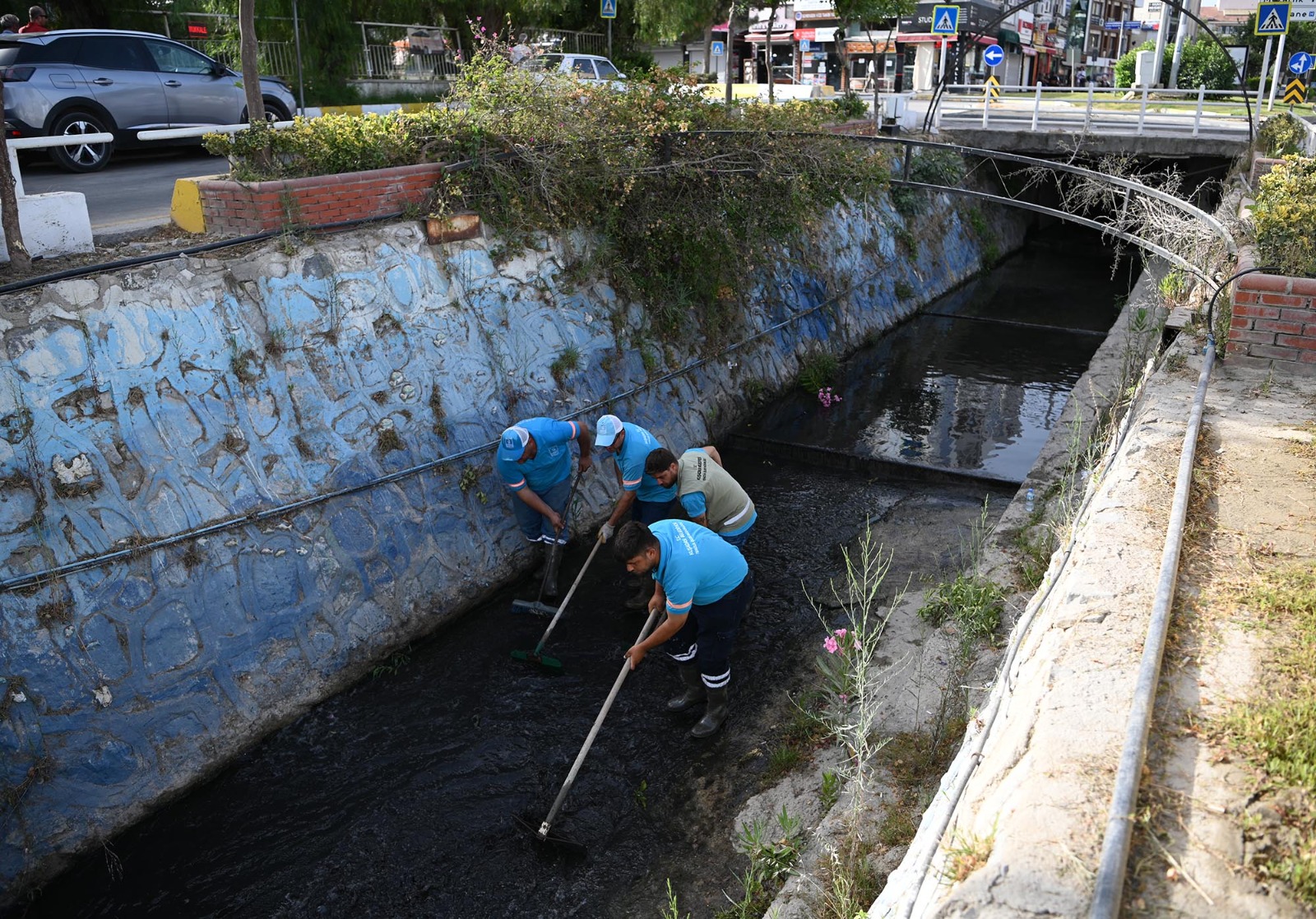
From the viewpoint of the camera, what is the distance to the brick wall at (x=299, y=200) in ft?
23.5

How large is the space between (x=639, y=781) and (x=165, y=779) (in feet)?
9.14

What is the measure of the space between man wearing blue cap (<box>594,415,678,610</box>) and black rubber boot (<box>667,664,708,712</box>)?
46.5 inches

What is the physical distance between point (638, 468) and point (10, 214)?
454cm

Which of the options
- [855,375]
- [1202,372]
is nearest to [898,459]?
[855,375]

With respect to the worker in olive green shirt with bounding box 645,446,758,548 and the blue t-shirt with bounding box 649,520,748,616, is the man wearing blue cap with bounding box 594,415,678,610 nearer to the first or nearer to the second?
the worker in olive green shirt with bounding box 645,446,758,548

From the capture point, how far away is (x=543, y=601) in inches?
297

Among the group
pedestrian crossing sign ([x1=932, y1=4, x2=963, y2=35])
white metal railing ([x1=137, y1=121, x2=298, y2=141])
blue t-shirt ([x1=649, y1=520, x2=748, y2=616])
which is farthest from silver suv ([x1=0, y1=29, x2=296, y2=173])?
pedestrian crossing sign ([x1=932, y1=4, x2=963, y2=35])

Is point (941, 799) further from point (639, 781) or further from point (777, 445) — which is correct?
point (777, 445)

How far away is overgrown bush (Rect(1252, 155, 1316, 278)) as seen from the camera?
6.23 meters

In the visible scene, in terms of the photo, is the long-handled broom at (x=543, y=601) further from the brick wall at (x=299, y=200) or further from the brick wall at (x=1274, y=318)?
the brick wall at (x=1274, y=318)

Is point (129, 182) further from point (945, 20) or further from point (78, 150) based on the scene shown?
point (945, 20)

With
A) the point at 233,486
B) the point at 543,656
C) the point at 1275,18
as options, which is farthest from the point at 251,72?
the point at 1275,18

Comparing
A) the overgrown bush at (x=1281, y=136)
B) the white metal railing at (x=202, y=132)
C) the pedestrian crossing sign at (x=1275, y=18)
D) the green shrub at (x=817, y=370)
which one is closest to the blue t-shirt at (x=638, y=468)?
the white metal railing at (x=202, y=132)

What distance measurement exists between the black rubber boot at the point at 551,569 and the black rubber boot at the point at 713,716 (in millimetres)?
1907
